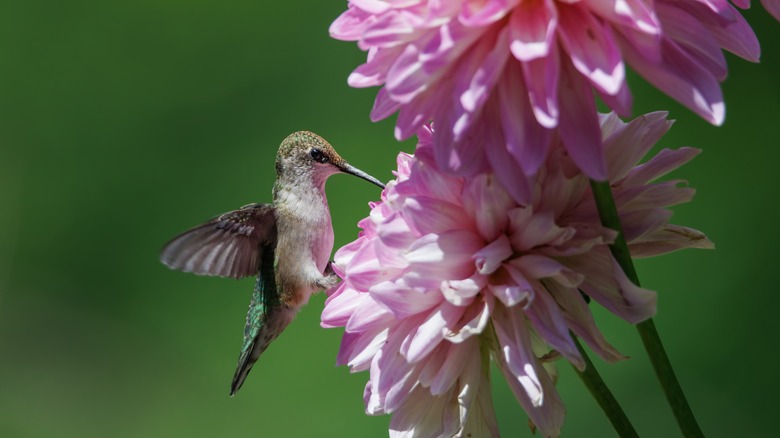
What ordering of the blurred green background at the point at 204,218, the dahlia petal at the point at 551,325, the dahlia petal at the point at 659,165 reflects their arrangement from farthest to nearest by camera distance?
the blurred green background at the point at 204,218 → the dahlia petal at the point at 659,165 → the dahlia petal at the point at 551,325

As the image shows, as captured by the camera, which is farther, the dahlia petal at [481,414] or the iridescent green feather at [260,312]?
the iridescent green feather at [260,312]

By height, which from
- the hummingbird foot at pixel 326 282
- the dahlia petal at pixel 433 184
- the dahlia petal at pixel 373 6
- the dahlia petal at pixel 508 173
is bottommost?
the hummingbird foot at pixel 326 282

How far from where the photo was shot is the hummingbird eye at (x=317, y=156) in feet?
A: 6.64

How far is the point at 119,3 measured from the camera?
4.49 metres

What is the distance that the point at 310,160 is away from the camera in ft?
6.68

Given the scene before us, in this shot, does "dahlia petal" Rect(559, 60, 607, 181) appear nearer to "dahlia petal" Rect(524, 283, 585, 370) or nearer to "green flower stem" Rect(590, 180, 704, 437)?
"green flower stem" Rect(590, 180, 704, 437)

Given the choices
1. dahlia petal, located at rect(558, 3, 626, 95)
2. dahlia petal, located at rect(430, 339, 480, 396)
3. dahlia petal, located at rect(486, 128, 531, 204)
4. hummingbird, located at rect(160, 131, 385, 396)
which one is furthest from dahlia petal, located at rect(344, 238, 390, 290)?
hummingbird, located at rect(160, 131, 385, 396)

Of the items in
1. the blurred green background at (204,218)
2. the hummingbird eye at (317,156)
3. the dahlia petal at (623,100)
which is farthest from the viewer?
the blurred green background at (204,218)

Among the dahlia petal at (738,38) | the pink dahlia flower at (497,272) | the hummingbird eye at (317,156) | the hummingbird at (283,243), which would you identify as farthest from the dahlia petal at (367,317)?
the hummingbird eye at (317,156)

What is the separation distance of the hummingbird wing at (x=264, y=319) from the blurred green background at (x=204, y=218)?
1.42 metres

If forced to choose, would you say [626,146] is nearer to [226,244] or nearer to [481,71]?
[481,71]

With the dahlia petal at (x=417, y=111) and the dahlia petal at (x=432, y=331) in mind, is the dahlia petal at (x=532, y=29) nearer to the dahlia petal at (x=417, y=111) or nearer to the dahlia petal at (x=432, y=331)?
the dahlia petal at (x=417, y=111)

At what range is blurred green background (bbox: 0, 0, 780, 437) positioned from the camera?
3314mm

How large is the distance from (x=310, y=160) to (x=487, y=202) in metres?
1.16
